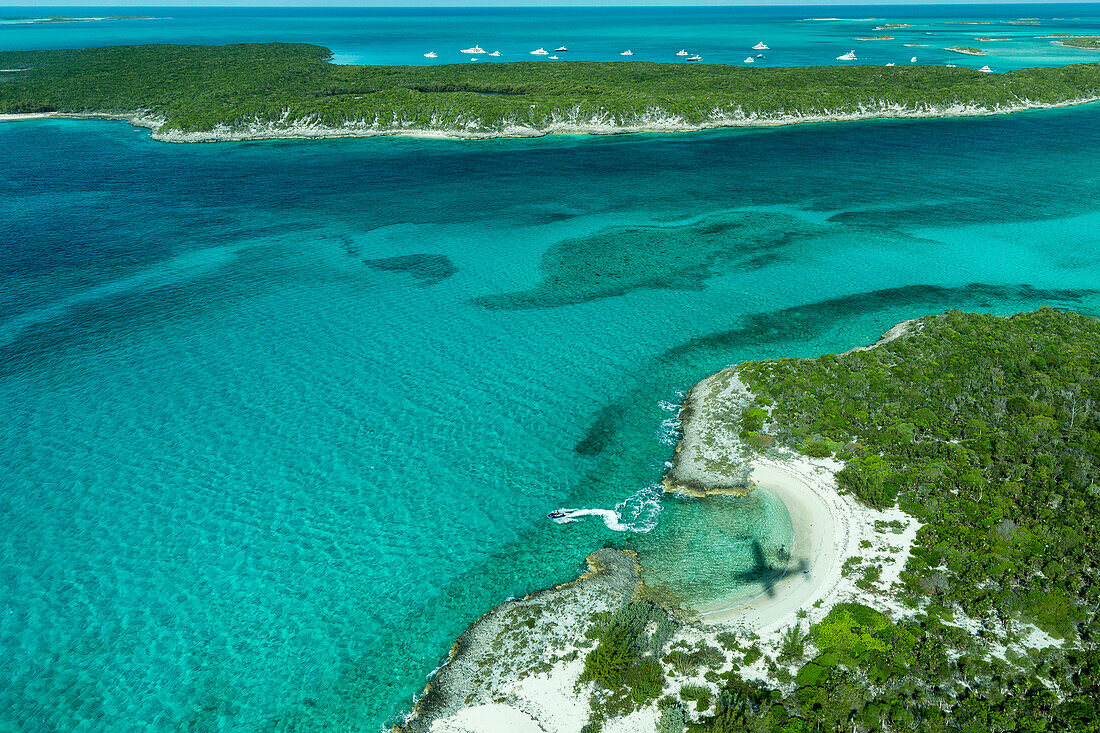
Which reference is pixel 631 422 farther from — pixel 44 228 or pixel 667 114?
pixel 667 114

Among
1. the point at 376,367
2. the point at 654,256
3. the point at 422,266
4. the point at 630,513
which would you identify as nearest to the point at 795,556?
the point at 630,513

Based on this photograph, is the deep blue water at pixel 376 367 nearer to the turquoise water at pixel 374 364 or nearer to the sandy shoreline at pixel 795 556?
the turquoise water at pixel 374 364

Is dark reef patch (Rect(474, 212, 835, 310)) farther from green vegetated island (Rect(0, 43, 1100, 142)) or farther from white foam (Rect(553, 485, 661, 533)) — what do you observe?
green vegetated island (Rect(0, 43, 1100, 142))

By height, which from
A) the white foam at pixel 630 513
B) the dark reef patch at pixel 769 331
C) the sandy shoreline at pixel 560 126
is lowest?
the white foam at pixel 630 513

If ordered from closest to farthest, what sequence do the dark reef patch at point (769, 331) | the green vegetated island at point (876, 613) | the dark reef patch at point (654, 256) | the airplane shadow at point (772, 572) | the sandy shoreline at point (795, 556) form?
1. the green vegetated island at point (876, 613)
2. the sandy shoreline at point (795, 556)
3. the airplane shadow at point (772, 572)
4. the dark reef patch at point (769, 331)
5. the dark reef patch at point (654, 256)

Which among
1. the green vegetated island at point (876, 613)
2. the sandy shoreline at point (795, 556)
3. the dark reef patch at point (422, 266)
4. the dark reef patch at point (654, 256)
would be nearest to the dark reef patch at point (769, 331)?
the green vegetated island at point (876, 613)

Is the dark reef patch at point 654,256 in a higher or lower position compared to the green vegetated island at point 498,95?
lower

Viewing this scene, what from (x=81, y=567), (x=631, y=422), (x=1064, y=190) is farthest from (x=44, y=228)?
(x=1064, y=190)
